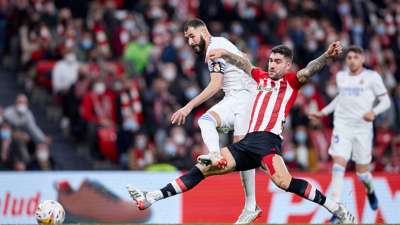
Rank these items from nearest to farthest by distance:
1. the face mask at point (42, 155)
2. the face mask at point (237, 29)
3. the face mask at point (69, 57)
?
the face mask at point (42, 155), the face mask at point (69, 57), the face mask at point (237, 29)

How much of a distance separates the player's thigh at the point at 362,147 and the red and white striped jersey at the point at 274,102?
12.7 feet

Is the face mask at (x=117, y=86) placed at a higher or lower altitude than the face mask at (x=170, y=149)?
higher

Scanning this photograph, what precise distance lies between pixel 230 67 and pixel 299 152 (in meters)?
9.23

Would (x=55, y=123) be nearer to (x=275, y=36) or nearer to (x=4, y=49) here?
(x=4, y=49)

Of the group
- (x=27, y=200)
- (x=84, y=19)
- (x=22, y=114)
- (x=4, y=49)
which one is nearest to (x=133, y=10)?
(x=84, y=19)

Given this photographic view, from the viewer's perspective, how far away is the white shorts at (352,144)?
52.5ft

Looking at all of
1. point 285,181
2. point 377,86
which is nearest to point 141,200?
point 285,181

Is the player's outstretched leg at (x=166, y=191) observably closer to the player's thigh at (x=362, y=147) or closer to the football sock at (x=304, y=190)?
the football sock at (x=304, y=190)

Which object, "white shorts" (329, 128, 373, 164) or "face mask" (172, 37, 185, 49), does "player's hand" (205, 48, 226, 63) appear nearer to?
"white shorts" (329, 128, 373, 164)

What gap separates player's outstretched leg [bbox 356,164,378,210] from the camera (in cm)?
1609

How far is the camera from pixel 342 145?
52.5 ft

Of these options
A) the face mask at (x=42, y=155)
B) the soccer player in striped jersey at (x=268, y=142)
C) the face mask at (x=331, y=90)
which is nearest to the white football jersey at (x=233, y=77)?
the soccer player in striped jersey at (x=268, y=142)

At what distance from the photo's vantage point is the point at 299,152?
2217 centimetres

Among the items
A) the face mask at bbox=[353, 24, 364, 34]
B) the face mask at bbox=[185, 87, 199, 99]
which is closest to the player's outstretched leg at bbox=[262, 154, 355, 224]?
the face mask at bbox=[185, 87, 199, 99]
